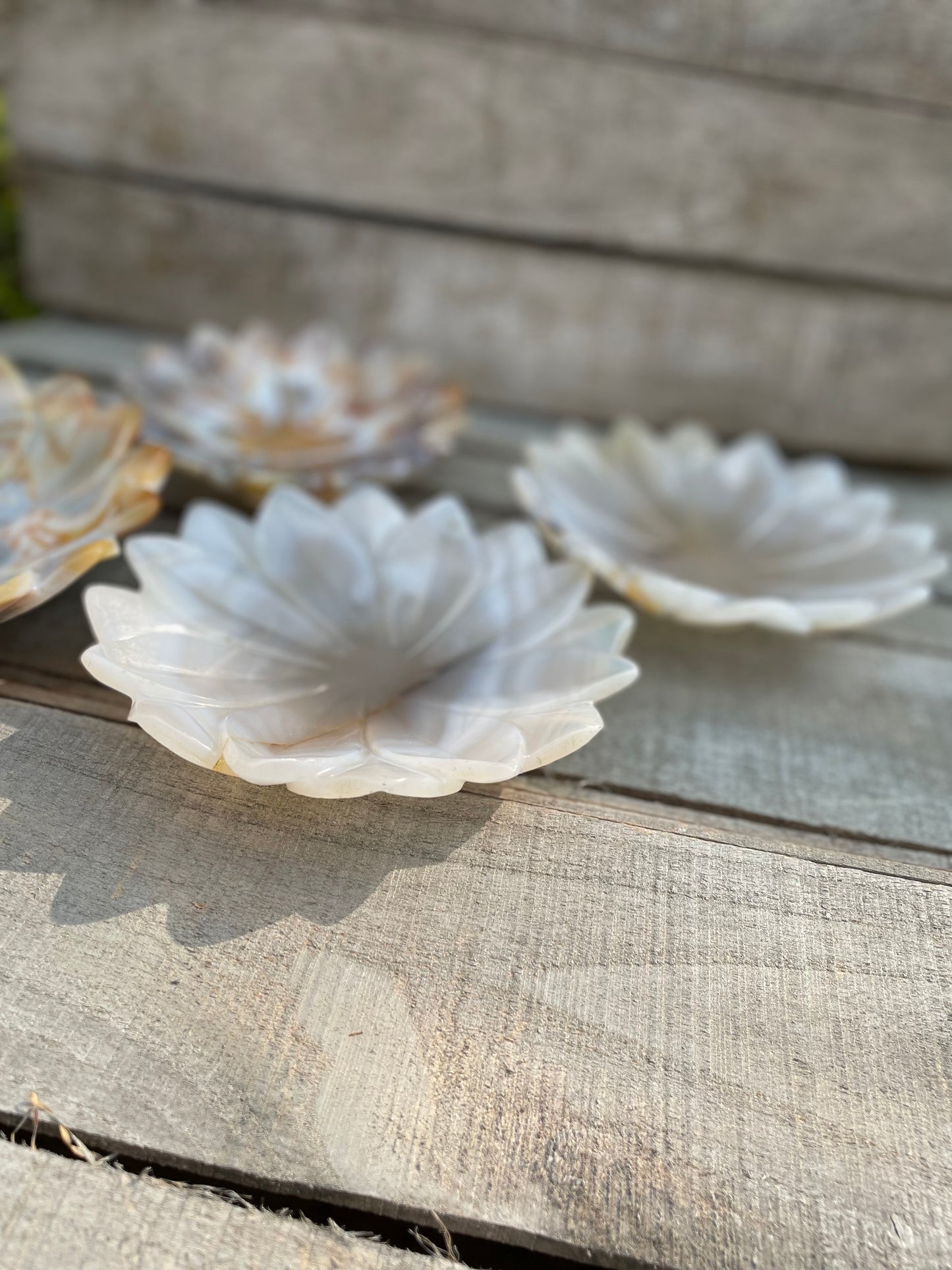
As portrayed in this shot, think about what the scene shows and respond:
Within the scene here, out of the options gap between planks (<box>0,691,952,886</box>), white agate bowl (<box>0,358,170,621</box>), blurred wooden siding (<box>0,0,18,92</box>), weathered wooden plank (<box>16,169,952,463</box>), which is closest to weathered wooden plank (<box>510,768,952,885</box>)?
gap between planks (<box>0,691,952,886</box>)

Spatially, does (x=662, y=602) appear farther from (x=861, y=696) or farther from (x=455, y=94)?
(x=455, y=94)

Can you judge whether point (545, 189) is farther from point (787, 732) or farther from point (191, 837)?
point (191, 837)

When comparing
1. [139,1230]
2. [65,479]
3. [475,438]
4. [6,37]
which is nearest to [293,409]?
[475,438]

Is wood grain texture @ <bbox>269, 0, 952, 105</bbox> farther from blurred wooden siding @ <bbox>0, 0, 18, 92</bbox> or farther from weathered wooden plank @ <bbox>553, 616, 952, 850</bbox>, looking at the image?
weathered wooden plank @ <bbox>553, 616, 952, 850</bbox>

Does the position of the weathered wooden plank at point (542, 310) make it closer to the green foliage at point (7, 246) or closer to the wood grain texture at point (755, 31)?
the green foliage at point (7, 246)

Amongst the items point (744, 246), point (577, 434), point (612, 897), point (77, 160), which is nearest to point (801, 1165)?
point (612, 897)

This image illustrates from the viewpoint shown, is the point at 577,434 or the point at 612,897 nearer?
the point at 612,897

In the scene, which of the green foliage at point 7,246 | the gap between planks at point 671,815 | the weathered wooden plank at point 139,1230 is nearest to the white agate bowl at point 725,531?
the gap between planks at point 671,815
